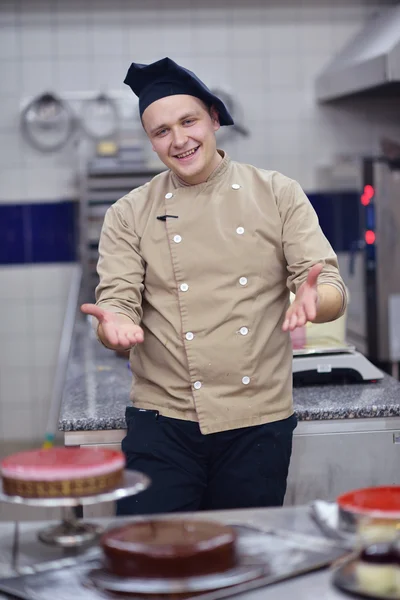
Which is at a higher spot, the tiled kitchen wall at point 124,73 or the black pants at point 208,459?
the tiled kitchen wall at point 124,73

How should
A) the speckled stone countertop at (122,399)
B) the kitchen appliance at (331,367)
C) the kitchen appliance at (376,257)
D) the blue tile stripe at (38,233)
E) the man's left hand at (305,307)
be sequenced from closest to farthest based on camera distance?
the man's left hand at (305,307)
the speckled stone countertop at (122,399)
the kitchen appliance at (331,367)
the kitchen appliance at (376,257)
the blue tile stripe at (38,233)

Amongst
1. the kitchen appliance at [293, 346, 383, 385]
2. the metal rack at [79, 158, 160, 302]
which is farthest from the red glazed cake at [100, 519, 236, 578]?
the metal rack at [79, 158, 160, 302]

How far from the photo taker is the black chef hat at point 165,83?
1.91 meters

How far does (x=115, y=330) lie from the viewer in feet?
5.51

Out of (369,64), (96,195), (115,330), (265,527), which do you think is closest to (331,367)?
(115,330)

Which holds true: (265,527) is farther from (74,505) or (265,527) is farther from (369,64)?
(369,64)

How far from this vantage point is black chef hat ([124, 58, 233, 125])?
191 centimetres

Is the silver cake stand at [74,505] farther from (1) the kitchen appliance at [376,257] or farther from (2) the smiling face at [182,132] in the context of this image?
(1) the kitchen appliance at [376,257]

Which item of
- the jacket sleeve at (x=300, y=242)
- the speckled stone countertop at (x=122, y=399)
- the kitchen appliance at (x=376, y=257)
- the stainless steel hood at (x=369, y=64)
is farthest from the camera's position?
the kitchen appliance at (x=376, y=257)

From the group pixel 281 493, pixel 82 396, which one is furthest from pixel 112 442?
pixel 281 493

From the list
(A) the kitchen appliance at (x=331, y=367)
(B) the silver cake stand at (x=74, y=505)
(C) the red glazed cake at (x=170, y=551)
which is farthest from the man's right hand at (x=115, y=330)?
(A) the kitchen appliance at (x=331, y=367)

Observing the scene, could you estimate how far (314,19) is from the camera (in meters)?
5.40

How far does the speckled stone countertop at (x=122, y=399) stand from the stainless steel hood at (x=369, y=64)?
1.95 m

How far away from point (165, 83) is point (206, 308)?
19.2 inches
